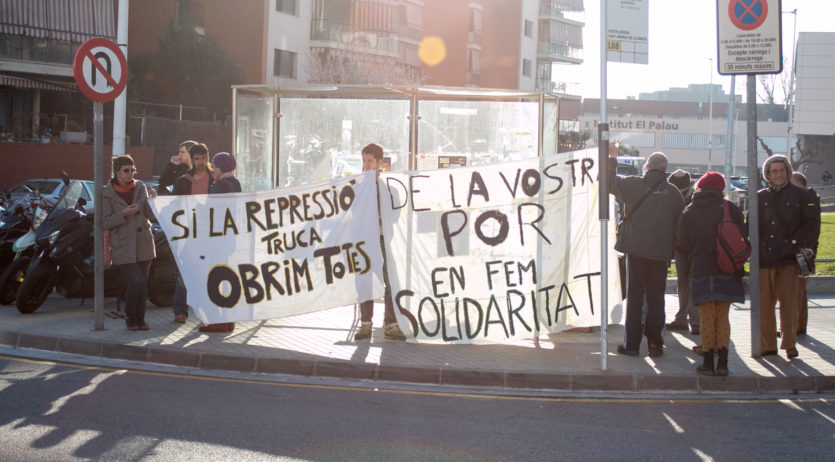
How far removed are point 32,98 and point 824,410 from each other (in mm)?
33936

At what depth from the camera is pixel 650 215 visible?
848 centimetres

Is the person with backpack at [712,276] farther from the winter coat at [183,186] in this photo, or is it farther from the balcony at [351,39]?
the balcony at [351,39]

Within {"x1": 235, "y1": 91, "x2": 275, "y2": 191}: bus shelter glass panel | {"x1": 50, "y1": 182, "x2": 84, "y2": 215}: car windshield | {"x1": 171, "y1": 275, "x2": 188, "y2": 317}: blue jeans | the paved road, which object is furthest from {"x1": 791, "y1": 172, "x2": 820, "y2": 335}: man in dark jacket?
{"x1": 50, "y1": 182, "x2": 84, "y2": 215}: car windshield

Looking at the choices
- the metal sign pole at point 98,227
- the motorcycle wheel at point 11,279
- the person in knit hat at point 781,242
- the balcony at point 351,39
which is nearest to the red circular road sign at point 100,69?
the metal sign pole at point 98,227

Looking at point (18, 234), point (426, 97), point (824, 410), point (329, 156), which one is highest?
point (426, 97)

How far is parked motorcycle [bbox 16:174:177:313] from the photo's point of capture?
10156mm

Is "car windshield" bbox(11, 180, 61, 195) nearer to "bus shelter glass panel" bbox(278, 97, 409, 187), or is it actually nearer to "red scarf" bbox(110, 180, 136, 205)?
"bus shelter glass panel" bbox(278, 97, 409, 187)

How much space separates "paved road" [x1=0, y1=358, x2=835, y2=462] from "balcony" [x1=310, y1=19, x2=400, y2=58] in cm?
4166

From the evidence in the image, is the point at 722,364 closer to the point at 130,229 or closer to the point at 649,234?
the point at 649,234

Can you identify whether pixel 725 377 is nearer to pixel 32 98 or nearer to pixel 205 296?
pixel 205 296

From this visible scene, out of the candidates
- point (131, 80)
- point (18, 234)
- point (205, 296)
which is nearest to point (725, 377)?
point (205, 296)

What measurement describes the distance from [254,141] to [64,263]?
347cm

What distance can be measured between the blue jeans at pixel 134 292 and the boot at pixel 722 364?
5.76m

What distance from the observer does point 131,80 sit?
127 ft
